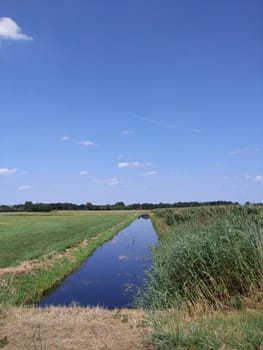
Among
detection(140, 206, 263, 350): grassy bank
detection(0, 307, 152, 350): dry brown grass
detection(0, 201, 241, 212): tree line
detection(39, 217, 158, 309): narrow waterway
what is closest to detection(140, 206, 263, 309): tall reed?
detection(140, 206, 263, 350): grassy bank

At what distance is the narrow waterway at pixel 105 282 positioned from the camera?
1184cm

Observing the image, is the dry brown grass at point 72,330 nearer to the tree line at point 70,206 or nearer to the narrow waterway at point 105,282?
the narrow waterway at point 105,282

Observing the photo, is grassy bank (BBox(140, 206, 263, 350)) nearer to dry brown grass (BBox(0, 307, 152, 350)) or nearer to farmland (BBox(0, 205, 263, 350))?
farmland (BBox(0, 205, 263, 350))

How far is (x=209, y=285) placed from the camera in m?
7.52

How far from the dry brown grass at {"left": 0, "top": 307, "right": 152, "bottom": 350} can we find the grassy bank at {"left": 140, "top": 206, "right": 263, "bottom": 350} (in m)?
0.41

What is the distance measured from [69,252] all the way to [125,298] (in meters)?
9.53

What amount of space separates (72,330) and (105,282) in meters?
9.57

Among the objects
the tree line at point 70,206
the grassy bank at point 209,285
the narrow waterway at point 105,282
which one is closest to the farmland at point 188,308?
the grassy bank at point 209,285

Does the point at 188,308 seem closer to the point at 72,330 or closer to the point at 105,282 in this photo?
the point at 72,330

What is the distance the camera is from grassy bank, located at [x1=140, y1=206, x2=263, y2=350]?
5.15m

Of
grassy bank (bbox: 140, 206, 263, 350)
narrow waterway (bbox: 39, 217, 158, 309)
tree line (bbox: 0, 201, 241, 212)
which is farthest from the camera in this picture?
tree line (bbox: 0, 201, 241, 212)

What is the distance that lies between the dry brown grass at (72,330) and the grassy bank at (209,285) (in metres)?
0.41

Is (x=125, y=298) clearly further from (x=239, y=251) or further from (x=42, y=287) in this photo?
(x=239, y=251)

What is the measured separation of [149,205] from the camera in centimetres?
15512
